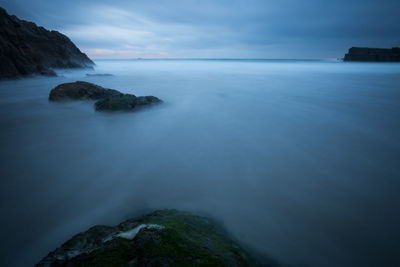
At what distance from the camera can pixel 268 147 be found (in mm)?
5332

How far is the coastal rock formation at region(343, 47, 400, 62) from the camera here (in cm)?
8597

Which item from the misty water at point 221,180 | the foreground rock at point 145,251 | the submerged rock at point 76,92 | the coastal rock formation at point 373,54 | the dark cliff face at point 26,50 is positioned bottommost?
the misty water at point 221,180

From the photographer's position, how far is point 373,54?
309 feet

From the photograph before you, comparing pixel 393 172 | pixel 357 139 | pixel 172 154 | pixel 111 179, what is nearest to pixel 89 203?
pixel 111 179

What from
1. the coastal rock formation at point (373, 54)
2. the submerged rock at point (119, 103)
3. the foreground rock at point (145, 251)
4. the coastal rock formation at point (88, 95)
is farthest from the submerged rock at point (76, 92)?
the coastal rock formation at point (373, 54)

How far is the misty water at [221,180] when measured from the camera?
2600 millimetres

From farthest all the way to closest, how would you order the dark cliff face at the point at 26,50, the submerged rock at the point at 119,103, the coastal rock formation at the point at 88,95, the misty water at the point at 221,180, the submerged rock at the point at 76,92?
the dark cliff face at the point at 26,50 < the submerged rock at the point at 76,92 < the coastal rock formation at the point at 88,95 < the submerged rock at the point at 119,103 < the misty water at the point at 221,180

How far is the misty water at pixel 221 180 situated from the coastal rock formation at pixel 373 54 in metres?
119

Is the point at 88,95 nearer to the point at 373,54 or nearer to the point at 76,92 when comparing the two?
the point at 76,92

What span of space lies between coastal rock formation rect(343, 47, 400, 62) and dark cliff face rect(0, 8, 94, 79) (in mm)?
125967

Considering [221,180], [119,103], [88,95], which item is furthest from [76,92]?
[221,180]

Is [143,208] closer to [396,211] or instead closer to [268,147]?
[268,147]

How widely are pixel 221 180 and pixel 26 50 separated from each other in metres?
26.8

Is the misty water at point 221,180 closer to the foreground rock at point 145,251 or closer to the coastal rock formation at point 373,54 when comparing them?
the foreground rock at point 145,251
